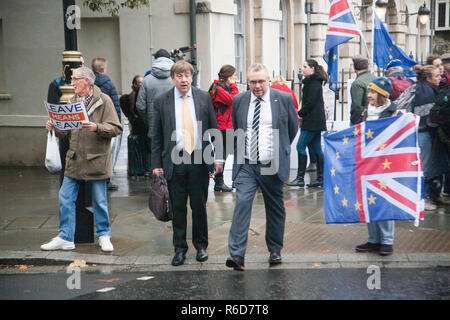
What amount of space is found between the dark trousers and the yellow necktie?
0.64ft

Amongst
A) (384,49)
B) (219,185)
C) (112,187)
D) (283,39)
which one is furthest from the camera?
(283,39)

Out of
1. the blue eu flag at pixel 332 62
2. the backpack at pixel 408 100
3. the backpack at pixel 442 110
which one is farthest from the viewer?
the blue eu flag at pixel 332 62

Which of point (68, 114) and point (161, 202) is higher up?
point (68, 114)

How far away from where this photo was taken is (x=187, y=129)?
668 cm

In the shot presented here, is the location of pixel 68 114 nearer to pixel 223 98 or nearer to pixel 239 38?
pixel 223 98

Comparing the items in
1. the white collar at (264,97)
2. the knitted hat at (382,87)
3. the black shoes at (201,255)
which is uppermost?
the knitted hat at (382,87)

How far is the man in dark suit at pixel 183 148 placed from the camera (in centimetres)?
665

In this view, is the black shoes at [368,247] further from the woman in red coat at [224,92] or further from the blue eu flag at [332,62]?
the blue eu flag at [332,62]

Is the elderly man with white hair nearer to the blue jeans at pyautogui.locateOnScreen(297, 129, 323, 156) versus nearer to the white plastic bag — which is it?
the white plastic bag

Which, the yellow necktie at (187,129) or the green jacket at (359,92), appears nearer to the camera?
the yellow necktie at (187,129)

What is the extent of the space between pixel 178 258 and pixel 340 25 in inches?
235

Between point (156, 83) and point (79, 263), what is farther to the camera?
point (156, 83)

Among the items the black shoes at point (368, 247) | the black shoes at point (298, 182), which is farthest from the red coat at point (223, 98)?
the black shoes at point (368, 247)

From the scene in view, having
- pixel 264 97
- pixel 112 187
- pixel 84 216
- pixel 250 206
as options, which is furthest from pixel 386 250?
pixel 112 187
